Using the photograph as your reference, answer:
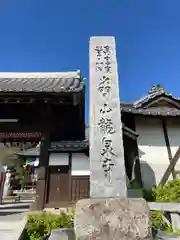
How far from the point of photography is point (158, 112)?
9867 mm

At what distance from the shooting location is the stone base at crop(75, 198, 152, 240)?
3.26 metres

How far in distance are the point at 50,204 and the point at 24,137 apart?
340 cm

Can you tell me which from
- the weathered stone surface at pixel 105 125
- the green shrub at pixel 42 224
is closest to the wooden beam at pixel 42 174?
the green shrub at pixel 42 224

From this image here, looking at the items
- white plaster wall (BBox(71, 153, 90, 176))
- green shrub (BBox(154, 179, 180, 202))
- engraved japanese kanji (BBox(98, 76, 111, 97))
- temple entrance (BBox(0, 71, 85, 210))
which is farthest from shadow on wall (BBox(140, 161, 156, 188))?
engraved japanese kanji (BBox(98, 76, 111, 97))

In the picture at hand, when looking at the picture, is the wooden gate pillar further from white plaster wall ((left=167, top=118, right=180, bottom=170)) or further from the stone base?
white plaster wall ((left=167, top=118, right=180, bottom=170))

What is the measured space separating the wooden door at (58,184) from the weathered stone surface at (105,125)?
6.03 meters

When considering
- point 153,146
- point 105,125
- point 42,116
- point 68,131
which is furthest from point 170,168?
point 42,116

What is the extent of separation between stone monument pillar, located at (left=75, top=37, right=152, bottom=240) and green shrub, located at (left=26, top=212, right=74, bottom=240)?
1.88 meters

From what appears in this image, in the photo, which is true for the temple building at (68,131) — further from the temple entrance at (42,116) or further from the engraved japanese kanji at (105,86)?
the engraved japanese kanji at (105,86)

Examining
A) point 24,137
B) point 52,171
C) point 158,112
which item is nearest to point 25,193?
point 52,171

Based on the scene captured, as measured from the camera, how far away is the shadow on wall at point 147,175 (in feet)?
28.5

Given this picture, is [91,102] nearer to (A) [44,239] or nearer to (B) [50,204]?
(A) [44,239]

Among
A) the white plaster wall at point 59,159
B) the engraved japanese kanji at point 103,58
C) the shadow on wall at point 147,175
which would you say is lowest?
the shadow on wall at point 147,175

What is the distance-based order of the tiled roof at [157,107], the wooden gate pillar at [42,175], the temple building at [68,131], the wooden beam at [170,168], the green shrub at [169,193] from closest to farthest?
1. the green shrub at [169,193]
2. the wooden gate pillar at [42,175]
3. the temple building at [68,131]
4. the wooden beam at [170,168]
5. the tiled roof at [157,107]
